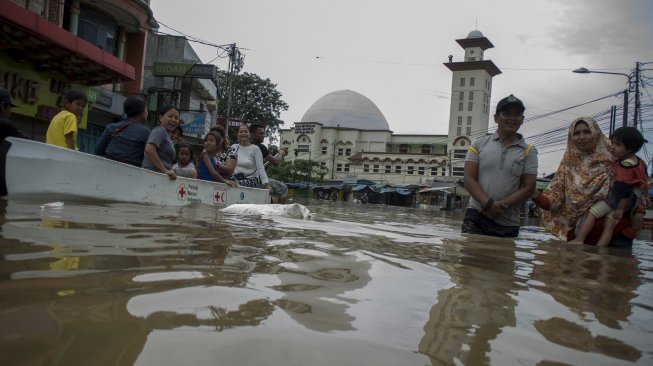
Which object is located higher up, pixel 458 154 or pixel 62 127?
pixel 458 154

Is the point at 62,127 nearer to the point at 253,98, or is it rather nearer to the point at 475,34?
the point at 253,98

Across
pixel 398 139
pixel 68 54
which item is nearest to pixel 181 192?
pixel 68 54

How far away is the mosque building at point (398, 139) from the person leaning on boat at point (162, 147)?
52.2 meters

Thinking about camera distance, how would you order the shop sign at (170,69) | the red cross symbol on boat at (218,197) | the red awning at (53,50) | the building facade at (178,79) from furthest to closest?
the building facade at (178,79) → the shop sign at (170,69) → the red awning at (53,50) → the red cross symbol on boat at (218,197)

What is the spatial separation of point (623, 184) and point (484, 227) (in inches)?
45.7

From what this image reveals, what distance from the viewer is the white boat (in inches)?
156

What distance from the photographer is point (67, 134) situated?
4.81m

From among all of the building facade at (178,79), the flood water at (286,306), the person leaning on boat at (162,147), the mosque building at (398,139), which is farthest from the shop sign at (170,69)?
the mosque building at (398,139)

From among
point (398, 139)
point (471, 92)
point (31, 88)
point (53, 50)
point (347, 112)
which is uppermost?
point (471, 92)

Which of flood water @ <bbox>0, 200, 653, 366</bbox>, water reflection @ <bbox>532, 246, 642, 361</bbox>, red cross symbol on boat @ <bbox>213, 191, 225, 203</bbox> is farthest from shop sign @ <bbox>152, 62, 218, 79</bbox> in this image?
water reflection @ <bbox>532, 246, 642, 361</bbox>

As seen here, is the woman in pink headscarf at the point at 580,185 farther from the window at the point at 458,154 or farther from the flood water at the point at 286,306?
the window at the point at 458,154

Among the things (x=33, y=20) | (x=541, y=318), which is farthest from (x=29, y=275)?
(x=33, y=20)

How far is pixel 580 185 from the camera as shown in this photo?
159 inches

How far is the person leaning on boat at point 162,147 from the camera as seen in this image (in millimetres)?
5141
